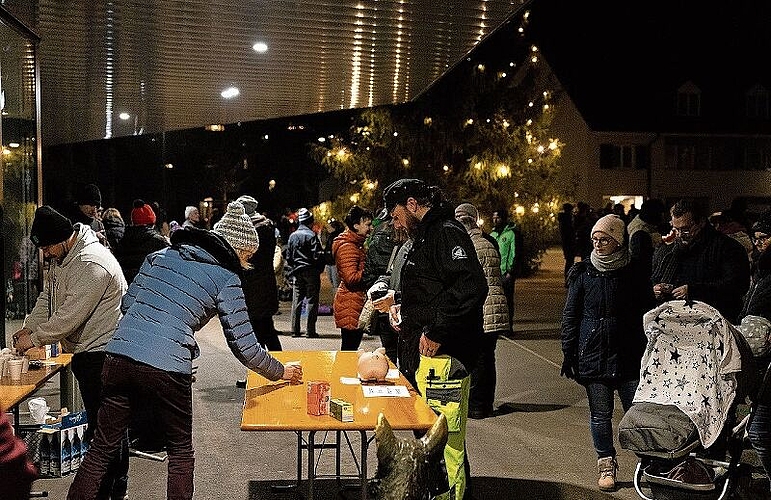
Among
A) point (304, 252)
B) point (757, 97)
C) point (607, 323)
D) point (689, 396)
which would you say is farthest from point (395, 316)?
point (757, 97)

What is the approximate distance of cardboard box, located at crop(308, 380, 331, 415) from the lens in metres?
4.91

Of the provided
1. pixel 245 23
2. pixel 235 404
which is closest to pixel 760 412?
pixel 235 404

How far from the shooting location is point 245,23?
10.3 meters

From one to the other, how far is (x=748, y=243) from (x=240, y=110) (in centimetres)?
1194

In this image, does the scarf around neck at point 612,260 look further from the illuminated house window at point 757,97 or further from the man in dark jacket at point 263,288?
the illuminated house window at point 757,97

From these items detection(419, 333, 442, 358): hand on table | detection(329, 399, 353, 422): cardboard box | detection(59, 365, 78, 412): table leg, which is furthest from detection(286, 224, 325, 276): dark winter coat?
detection(329, 399, 353, 422): cardboard box

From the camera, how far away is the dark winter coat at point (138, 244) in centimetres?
1001

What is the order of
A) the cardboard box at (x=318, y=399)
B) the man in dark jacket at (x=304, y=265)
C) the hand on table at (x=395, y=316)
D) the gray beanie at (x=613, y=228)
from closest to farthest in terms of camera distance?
the cardboard box at (x=318, y=399) < the hand on table at (x=395, y=316) < the gray beanie at (x=613, y=228) < the man in dark jacket at (x=304, y=265)

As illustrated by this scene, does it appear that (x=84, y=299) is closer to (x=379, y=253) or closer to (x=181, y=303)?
(x=181, y=303)

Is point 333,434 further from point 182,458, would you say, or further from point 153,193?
point 153,193

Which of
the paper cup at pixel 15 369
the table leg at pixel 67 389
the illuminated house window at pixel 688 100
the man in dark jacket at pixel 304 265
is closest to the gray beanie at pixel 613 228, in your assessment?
the paper cup at pixel 15 369

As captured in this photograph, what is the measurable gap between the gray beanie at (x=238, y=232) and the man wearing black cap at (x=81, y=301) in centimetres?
124

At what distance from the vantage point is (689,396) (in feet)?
20.2

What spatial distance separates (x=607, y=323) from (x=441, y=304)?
1533 millimetres
